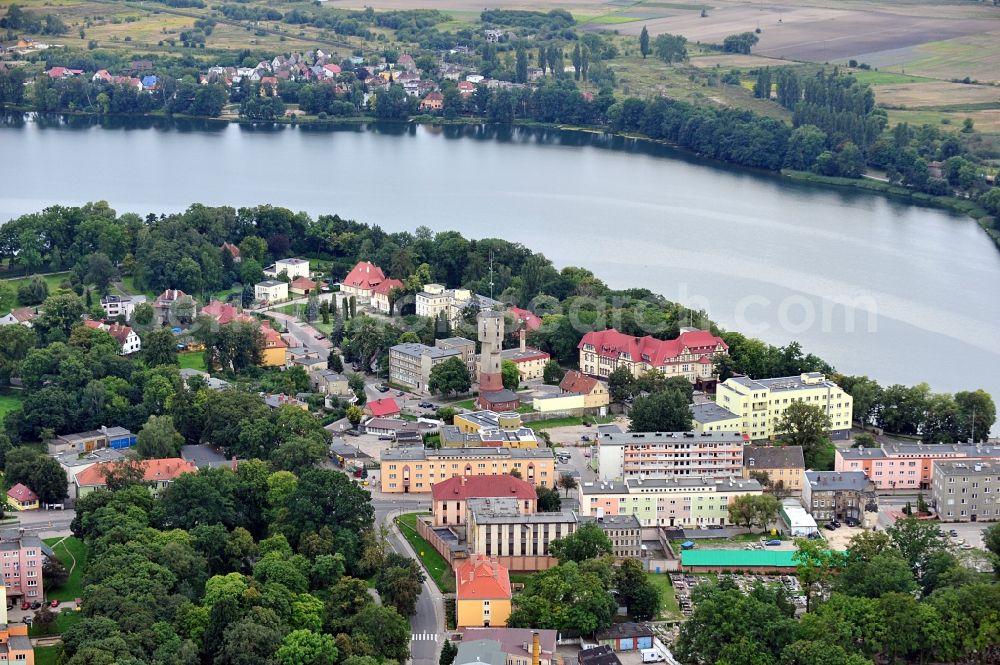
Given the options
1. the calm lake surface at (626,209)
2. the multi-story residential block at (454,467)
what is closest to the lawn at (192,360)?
the multi-story residential block at (454,467)

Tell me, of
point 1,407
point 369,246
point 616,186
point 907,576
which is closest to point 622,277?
point 369,246

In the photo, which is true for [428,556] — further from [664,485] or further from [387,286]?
[387,286]

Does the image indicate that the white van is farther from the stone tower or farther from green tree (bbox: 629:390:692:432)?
the stone tower

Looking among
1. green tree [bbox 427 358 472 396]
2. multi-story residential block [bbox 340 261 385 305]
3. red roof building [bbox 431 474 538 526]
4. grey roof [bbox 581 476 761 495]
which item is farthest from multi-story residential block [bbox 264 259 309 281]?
grey roof [bbox 581 476 761 495]

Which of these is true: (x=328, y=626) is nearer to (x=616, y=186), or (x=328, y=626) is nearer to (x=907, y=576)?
(x=907, y=576)

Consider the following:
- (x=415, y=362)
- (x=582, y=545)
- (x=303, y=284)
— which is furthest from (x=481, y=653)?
(x=303, y=284)

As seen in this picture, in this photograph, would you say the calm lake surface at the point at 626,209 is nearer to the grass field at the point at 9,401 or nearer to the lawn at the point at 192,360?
the lawn at the point at 192,360
